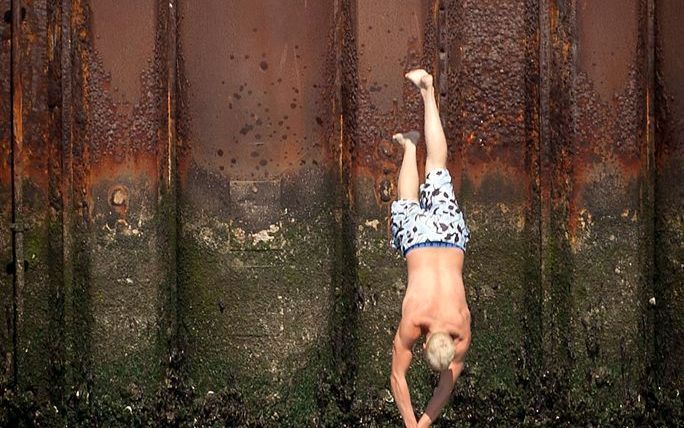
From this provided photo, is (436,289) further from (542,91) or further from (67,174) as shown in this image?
(67,174)

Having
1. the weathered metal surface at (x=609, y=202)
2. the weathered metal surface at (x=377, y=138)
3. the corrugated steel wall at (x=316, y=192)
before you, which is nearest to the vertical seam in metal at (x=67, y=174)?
the corrugated steel wall at (x=316, y=192)

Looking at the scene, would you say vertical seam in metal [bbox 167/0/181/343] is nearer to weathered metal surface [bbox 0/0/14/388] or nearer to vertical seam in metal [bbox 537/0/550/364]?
weathered metal surface [bbox 0/0/14/388]

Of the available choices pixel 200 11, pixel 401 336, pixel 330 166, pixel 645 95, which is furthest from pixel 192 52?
pixel 645 95

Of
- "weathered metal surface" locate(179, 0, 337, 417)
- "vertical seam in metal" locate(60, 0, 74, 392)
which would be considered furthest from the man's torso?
"vertical seam in metal" locate(60, 0, 74, 392)

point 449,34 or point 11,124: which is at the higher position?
point 449,34

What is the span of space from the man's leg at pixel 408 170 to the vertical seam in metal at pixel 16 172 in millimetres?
2127

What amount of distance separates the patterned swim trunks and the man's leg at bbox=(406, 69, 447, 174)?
6cm

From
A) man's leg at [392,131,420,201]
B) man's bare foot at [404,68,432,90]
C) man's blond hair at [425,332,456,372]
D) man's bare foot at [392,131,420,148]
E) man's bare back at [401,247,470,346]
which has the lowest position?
man's blond hair at [425,332,456,372]

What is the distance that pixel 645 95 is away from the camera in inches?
297

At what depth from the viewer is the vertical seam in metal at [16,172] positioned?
24.5 feet

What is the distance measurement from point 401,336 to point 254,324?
1.07 metres

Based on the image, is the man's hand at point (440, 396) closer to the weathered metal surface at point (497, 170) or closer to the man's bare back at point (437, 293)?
the man's bare back at point (437, 293)

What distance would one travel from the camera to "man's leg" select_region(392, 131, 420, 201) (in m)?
7.00

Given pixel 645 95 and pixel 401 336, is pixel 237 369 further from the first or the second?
pixel 645 95
